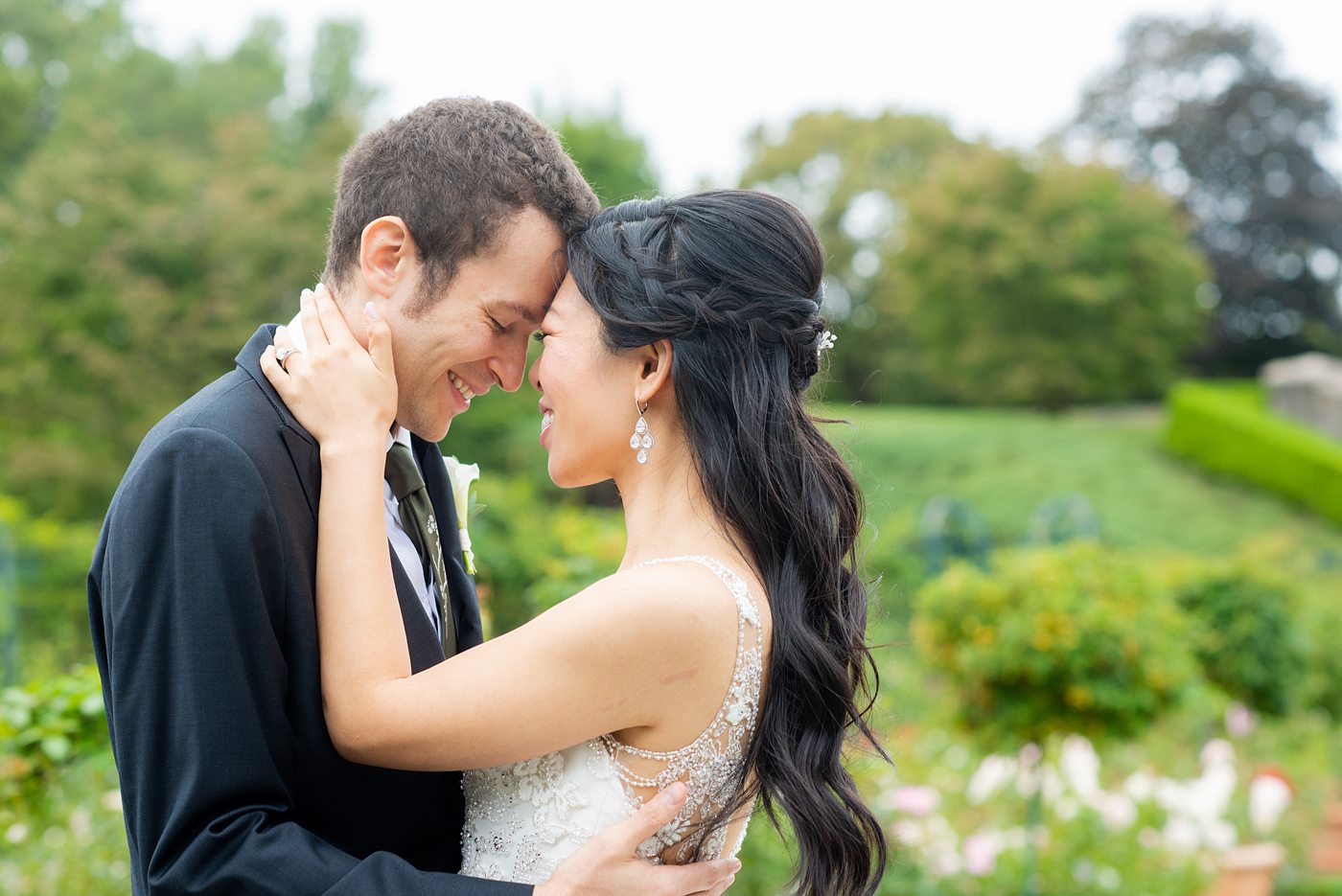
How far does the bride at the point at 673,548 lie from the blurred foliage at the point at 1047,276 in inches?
1045

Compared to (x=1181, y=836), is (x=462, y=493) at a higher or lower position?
higher

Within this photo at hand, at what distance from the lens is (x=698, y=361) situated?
2.25 meters

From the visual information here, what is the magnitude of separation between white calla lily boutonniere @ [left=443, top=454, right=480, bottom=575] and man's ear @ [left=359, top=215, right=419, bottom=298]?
25.5 inches

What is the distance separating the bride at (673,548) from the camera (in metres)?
2.04

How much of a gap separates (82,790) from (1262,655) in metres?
7.16

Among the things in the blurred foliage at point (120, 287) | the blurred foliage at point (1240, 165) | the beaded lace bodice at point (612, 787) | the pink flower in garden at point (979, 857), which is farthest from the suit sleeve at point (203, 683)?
the blurred foliage at point (1240, 165)

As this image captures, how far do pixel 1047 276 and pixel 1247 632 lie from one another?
2090 cm

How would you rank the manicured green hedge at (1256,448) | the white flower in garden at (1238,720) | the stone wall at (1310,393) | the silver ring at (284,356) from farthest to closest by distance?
the stone wall at (1310,393)
the manicured green hedge at (1256,448)
the white flower in garden at (1238,720)
the silver ring at (284,356)

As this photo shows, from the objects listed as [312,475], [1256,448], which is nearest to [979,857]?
[312,475]

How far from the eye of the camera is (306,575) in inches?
76.9

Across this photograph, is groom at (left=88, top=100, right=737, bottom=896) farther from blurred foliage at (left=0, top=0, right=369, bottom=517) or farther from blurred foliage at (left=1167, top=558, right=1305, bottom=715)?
blurred foliage at (left=0, top=0, right=369, bottom=517)

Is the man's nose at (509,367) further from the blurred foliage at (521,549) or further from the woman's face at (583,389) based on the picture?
the blurred foliage at (521,549)

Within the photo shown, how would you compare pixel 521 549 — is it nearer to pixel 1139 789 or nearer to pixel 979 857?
pixel 979 857

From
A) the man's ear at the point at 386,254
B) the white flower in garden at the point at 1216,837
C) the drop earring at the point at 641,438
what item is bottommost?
the white flower in garden at the point at 1216,837
